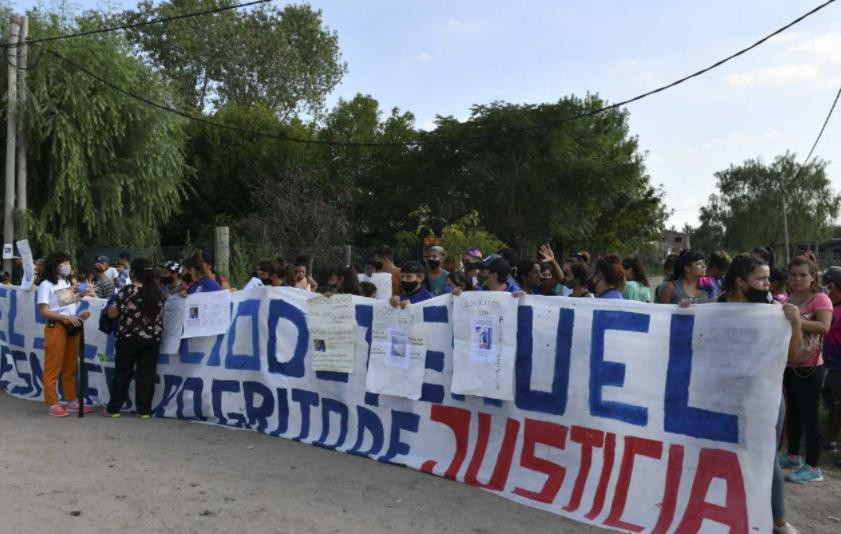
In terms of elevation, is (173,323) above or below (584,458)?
above

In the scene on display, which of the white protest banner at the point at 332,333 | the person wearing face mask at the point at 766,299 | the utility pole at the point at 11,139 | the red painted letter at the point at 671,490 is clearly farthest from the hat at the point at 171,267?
the utility pole at the point at 11,139

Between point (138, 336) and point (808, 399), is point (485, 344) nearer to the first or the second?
point (808, 399)

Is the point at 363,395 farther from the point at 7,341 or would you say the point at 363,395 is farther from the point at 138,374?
the point at 7,341

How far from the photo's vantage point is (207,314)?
25.4ft

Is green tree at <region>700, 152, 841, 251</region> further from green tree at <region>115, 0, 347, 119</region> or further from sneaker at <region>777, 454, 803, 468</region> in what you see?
sneaker at <region>777, 454, 803, 468</region>

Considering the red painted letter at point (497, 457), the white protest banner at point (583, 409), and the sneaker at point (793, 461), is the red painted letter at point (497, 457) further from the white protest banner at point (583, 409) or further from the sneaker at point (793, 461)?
the sneaker at point (793, 461)

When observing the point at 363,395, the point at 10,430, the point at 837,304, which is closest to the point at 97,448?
the point at 10,430

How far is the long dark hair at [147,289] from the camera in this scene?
768 centimetres

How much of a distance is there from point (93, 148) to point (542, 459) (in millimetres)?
18427

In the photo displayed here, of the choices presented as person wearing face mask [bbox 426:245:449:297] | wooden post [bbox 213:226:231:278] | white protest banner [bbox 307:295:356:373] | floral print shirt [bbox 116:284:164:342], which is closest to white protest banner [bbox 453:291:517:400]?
white protest banner [bbox 307:295:356:373]

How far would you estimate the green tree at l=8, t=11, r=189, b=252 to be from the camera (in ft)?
63.2

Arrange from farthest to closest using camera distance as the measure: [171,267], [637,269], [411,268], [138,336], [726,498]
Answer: [171,267]
[637,269]
[138,336]
[411,268]
[726,498]

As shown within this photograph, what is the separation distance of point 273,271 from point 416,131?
97.4ft

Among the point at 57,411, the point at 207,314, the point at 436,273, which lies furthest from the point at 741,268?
the point at 57,411
